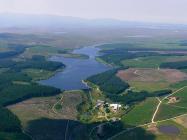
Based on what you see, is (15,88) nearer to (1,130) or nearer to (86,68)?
(1,130)

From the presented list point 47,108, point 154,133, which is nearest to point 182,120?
point 154,133

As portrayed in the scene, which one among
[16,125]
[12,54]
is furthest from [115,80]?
[12,54]

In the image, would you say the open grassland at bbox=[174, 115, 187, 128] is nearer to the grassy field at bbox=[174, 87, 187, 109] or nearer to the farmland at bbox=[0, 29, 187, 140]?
the farmland at bbox=[0, 29, 187, 140]

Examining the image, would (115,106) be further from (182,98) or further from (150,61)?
(150,61)

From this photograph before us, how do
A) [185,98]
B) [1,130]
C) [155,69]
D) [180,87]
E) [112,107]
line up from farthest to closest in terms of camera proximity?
[155,69]
[180,87]
[185,98]
[112,107]
[1,130]

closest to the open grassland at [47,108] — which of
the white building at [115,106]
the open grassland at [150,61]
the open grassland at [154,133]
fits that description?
the white building at [115,106]

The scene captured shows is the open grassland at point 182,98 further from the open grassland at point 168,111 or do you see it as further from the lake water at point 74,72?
the lake water at point 74,72
